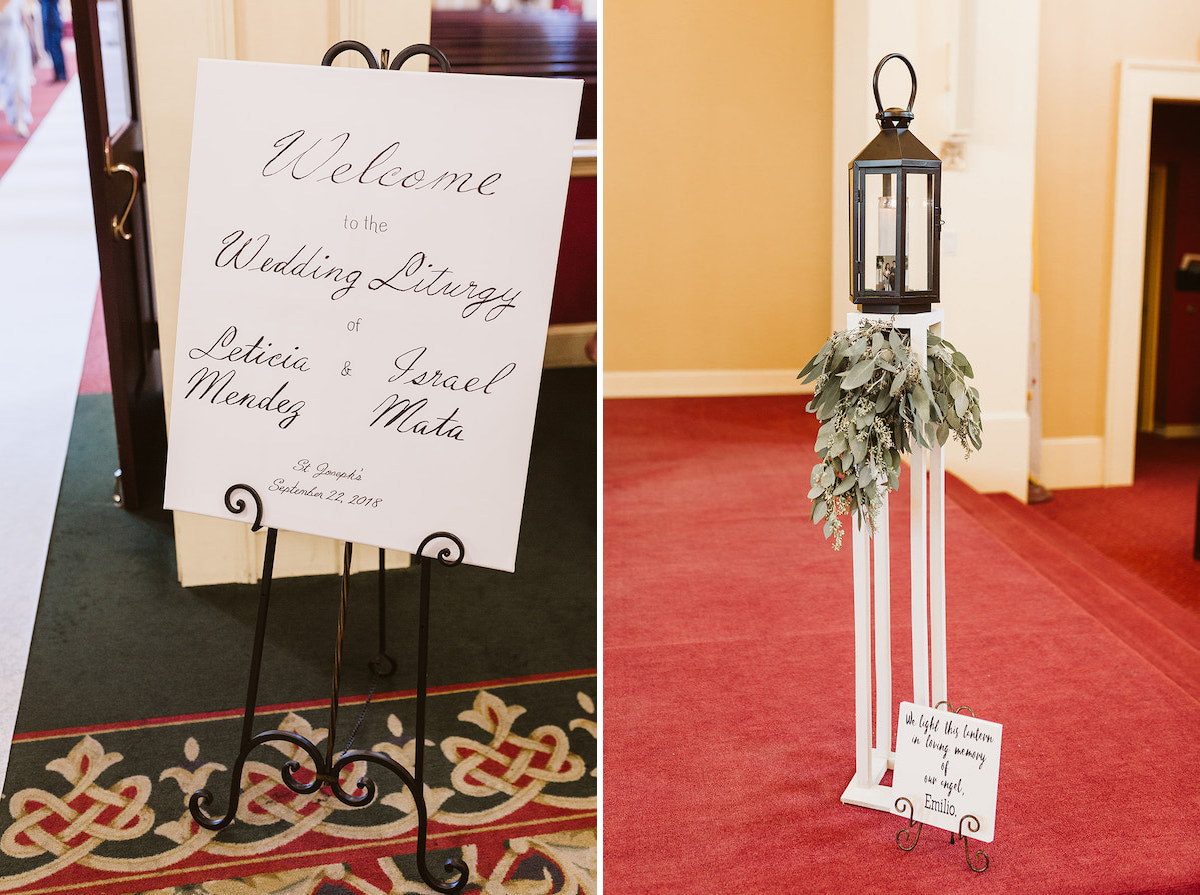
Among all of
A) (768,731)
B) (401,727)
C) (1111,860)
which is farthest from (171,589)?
(1111,860)

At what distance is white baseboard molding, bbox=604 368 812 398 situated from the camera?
567 cm

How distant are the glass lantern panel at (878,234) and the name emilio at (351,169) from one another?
74 centimetres

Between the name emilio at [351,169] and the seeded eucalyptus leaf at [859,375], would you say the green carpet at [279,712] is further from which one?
the name emilio at [351,169]

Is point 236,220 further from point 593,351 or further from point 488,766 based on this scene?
point 593,351

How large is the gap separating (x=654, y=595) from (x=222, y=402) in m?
1.51

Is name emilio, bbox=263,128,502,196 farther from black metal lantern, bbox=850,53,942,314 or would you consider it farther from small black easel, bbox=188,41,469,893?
black metal lantern, bbox=850,53,942,314

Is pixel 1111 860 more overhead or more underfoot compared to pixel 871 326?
more underfoot

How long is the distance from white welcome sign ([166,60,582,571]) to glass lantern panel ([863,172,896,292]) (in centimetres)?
64

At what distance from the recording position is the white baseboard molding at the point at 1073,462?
5.19m

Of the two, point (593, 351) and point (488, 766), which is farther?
point (593, 351)

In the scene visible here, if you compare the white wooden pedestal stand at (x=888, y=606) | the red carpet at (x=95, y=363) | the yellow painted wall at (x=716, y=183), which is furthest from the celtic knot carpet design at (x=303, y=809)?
the yellow painted wall at (x=716, y=183)

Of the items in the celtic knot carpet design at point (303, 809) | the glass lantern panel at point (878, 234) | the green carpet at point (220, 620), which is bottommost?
the celtic knot carpet design at point (303, 809)

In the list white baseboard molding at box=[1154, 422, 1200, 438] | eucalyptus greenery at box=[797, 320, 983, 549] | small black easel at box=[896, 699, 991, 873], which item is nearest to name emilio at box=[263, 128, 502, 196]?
eucalyptus greenery at box=[797, 320, 983, 549]

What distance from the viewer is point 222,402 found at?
1.85m
